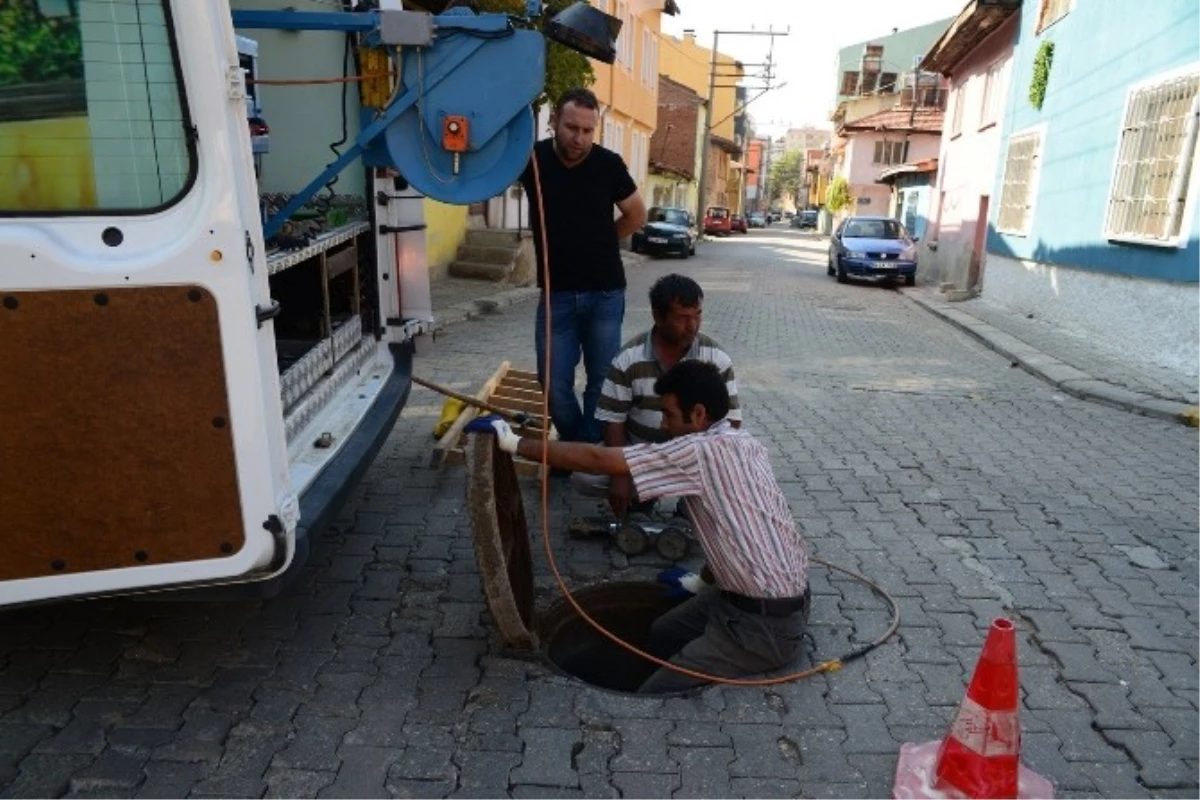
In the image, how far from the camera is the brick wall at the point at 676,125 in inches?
1785

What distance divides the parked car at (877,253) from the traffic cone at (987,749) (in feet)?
57.0

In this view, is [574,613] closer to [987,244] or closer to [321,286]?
[321,286]

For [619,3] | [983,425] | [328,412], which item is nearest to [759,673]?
[328,412]

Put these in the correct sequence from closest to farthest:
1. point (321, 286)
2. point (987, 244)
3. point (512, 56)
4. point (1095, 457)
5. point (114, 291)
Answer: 1. point (114, 291)
2. point (512, 56)
3. point (321, 286)
4. point (1095, 457)
5. point (987, 244)

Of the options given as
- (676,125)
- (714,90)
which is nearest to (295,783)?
(676,125)

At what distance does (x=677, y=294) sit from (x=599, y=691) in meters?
1.63

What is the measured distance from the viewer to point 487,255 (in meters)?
14.1

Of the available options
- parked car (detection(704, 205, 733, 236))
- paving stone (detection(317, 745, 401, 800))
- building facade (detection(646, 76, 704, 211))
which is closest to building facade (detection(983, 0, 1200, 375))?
paving stone (detection(317, 745, 401, 800))

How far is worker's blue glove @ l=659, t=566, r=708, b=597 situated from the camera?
344 centimetres

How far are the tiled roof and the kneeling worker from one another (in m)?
37.7

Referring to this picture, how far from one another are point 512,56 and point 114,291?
1.42 meters

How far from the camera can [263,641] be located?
3.10 metres

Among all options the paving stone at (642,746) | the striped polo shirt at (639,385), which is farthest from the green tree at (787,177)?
the paving stone at (642,746)

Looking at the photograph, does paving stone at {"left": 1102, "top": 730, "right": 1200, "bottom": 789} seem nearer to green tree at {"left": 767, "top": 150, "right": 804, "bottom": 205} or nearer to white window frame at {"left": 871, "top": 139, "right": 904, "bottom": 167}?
white window frame at {"left": 871, "top": 139, "right": 904, "bottom": 167}
